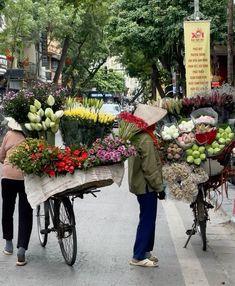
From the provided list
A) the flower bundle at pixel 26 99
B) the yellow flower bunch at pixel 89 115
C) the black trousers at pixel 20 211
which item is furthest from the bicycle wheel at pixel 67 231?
the flower bundle at pixel 26 99

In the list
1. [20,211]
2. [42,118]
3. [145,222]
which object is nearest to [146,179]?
[145,222]

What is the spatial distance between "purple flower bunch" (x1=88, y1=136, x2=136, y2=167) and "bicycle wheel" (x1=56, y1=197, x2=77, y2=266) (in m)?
0.71

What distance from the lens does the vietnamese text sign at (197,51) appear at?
17656mm

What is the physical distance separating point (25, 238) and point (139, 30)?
58.3ft

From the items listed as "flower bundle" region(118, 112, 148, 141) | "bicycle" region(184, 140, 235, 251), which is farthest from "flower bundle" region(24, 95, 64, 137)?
"bicycle" region(184, 140, 235, 251)

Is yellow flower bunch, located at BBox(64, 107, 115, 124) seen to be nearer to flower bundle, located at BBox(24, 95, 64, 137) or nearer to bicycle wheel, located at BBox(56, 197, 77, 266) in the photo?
flower bundle, located at BBox(24, 95, 64, 137)

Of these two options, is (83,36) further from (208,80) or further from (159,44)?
(208,80)

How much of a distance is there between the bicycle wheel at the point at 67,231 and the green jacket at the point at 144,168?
28.7 inches

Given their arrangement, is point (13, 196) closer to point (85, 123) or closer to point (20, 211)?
point (20, 211)

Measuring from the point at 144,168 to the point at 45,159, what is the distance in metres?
1.07

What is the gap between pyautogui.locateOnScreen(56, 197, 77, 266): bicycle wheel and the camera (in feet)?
21.7

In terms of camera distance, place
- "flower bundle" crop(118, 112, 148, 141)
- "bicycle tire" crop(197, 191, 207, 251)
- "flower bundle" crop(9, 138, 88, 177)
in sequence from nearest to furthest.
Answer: "flower bundle" crop(9, 138, 88, 177) → "flower bundle" crop(118, 112, 148, 141) → "bicycle tire" crop(197, 191, 207, 251)

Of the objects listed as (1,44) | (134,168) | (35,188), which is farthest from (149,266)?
(1,44)

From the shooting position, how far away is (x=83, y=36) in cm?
4303
